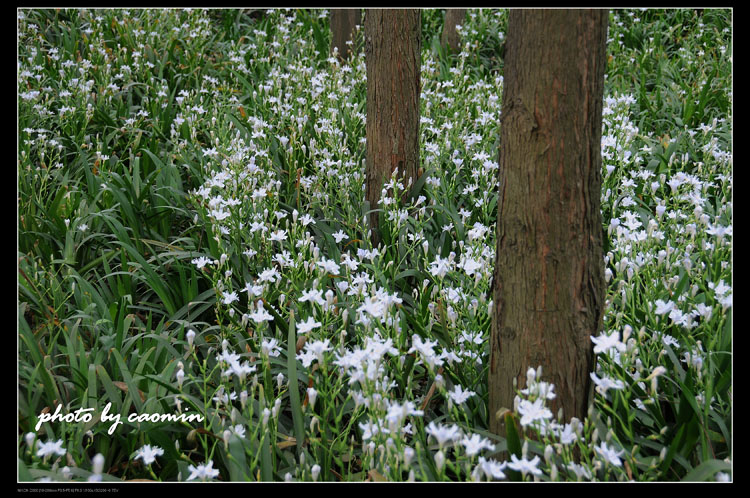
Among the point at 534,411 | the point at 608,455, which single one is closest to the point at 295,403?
the point at 534,411

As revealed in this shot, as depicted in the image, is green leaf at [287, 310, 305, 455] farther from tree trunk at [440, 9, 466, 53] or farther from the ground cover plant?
tree trunk at [440, 9, 466, 53]

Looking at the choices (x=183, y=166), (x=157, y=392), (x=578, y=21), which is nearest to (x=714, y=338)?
(x=578, y=21)

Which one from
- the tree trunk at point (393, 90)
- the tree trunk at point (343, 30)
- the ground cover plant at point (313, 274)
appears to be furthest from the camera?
the tree trunk at point (343, 30)

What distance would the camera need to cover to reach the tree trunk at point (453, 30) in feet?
21.0

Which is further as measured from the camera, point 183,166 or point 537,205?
point 183,166

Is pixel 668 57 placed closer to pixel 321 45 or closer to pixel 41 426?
pixel 321 45

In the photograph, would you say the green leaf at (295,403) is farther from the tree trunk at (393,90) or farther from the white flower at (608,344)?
the tree trunk at (393,90)

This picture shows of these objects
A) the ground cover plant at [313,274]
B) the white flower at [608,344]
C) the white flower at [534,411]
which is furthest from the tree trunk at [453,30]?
the white flower at [534,411]

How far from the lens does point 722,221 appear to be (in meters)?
3.07

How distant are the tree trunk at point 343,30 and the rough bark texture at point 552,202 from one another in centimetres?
422

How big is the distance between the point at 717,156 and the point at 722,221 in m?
0.58

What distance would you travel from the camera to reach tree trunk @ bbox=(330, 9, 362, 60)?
581 centimetres

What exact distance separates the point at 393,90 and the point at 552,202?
1.93 meters
